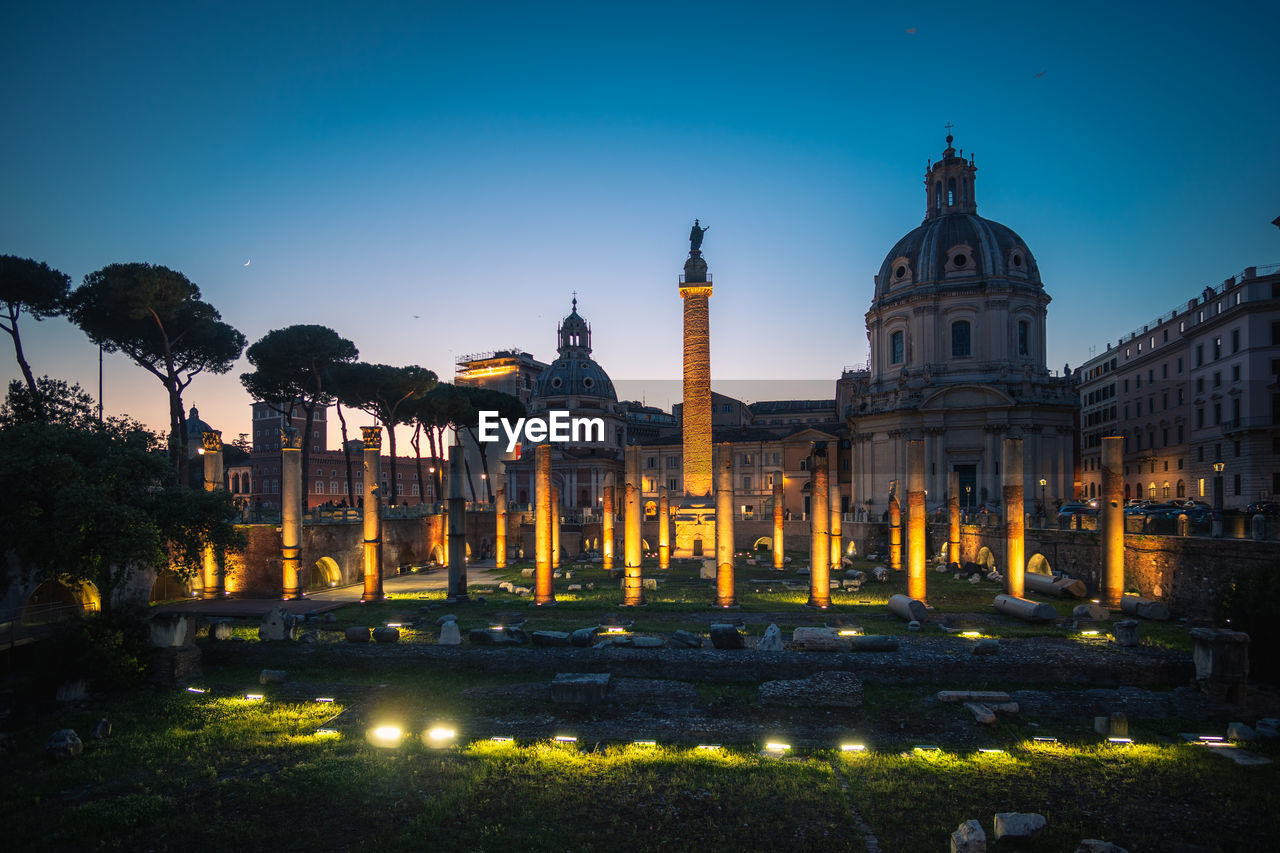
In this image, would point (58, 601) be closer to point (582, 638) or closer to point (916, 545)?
point (582, 638)

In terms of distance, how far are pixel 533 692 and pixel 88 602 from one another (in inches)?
564

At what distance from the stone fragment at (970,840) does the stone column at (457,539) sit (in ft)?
64.9

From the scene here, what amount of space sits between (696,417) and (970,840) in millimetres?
35132

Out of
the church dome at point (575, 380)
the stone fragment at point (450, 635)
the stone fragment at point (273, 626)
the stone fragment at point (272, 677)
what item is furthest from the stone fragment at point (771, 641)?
the church dome at point (575, 380)

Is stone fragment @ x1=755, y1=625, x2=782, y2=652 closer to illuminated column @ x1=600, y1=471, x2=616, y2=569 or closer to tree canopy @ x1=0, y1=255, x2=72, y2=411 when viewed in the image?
illuminated column @ x1=600, y1=471, x2=616, y2=569

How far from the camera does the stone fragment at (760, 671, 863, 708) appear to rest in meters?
12.8

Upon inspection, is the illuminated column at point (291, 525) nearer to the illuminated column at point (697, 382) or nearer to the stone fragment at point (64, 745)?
the stone fragment at point (64, 745)

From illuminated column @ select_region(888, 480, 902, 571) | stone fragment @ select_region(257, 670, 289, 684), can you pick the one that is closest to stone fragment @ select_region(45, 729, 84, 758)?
stone fragment @ select_region(257, 670, 289, 684)

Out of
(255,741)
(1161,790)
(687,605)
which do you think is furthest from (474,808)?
(687,605)

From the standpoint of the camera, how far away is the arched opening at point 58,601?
17.4 m

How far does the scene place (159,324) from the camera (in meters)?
31.5

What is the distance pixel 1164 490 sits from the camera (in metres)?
49.4

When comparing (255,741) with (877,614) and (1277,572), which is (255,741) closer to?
(877,614)

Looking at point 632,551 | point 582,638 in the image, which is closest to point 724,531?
point 632,551
